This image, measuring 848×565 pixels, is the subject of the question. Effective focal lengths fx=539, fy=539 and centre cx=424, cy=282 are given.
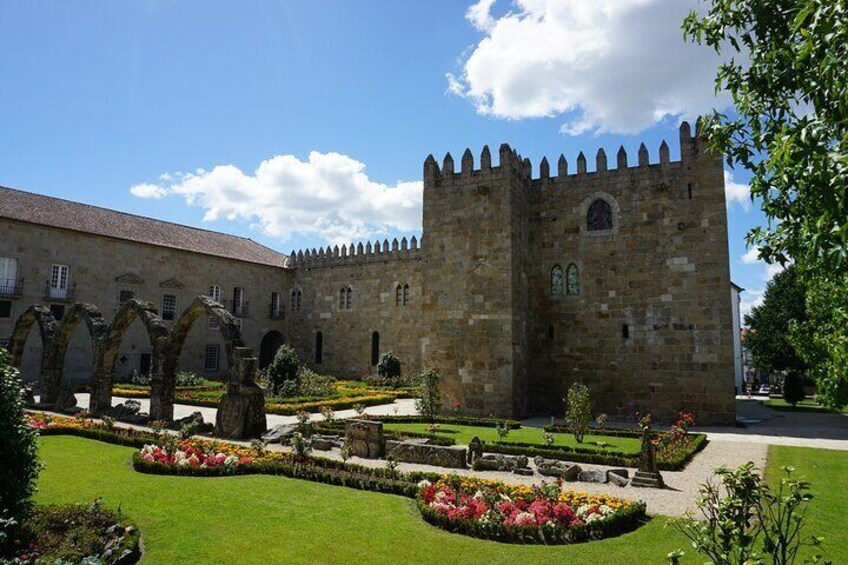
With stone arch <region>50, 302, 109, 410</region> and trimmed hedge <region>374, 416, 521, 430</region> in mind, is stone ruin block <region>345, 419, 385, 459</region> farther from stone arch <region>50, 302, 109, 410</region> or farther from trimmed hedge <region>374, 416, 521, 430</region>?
stone arch <region>50, 302, 109, 410</region>

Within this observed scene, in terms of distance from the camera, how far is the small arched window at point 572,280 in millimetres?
21922

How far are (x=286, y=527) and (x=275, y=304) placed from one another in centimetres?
3353

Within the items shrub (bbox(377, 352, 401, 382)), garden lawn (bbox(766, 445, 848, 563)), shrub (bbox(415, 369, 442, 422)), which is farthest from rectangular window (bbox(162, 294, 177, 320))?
garden lawn (bbox(766, 445, 848, 563))

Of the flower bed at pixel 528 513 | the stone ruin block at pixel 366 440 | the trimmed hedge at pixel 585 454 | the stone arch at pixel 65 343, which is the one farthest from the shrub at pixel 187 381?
the flower bed at pixel 528 513

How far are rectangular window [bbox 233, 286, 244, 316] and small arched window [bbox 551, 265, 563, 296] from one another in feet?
77.2

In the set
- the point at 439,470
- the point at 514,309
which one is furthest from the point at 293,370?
the point at 439,470

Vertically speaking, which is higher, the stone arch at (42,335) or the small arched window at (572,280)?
the small arched window at (572,280)

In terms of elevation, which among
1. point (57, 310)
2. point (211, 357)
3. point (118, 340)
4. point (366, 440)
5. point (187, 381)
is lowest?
point (366, 440)

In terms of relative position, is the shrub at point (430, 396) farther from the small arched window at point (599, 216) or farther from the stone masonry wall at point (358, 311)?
the stone masonry wall at point (358, 311)

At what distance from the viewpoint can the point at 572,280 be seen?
22094 millimetres

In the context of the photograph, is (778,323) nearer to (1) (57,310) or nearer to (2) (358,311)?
(2) (358,311)

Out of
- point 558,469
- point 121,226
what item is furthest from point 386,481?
point 121,226

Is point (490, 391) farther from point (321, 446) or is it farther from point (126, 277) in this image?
point (126, 277)

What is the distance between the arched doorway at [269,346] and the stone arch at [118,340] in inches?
800
